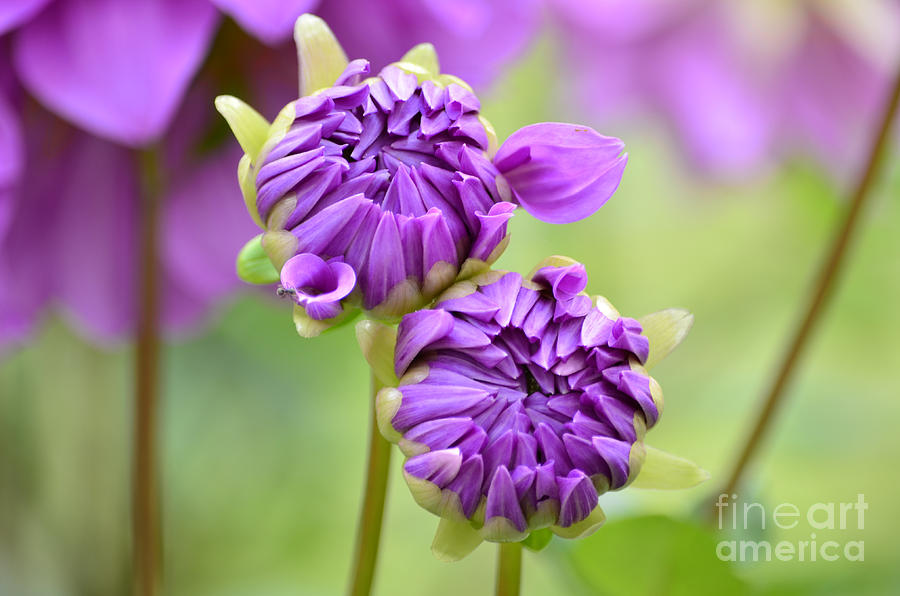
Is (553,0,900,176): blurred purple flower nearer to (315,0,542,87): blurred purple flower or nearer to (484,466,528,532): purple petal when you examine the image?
(315,0,542,87): blurred purple flower

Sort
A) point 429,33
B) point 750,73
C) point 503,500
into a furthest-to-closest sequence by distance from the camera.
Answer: point 750,73 → point 429,33 → point 503,500

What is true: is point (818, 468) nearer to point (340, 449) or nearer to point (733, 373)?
point (733, 373)

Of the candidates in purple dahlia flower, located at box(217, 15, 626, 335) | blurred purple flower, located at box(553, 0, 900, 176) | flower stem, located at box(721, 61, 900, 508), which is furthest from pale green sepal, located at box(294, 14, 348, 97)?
blurred purple flower, located at box(553, 0, 900, 176)

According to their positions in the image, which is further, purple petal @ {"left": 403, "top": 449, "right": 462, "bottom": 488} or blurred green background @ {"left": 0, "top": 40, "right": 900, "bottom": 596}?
blurred green background @ {"left": 0, "top": 40, "right": 900, "bottom": 596}

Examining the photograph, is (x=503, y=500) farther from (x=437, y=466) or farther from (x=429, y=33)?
(x=429, y=33)

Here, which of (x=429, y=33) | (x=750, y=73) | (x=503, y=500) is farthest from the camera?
(x=750, y=73)

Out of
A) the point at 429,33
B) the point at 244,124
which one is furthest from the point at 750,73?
the point at 244,124

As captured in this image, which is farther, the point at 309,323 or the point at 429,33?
the point at 429,33
